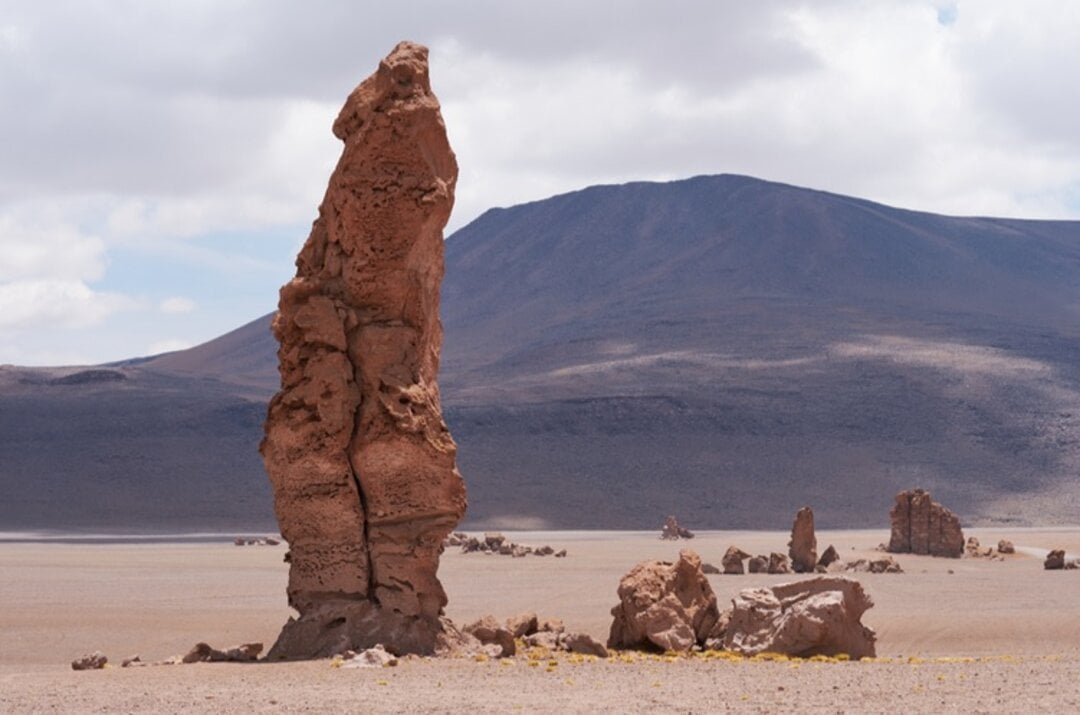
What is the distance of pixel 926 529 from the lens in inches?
1470

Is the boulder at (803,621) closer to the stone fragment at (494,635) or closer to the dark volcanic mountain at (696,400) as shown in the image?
the stone fragment at (494,635)

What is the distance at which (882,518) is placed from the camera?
216 feet

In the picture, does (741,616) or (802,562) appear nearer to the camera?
(741,616)

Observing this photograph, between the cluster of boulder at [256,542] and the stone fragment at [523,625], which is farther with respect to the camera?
the cluster of boulder at [256,542]

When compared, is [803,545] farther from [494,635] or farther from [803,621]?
[494,635]

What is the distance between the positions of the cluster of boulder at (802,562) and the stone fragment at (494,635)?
1495cm

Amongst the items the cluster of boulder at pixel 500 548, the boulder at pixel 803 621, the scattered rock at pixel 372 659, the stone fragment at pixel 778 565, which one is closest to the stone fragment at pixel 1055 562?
the stone fragment at pixel 778 565

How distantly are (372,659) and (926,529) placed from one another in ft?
84.1

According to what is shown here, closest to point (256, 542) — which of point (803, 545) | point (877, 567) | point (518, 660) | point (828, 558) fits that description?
point (828, 558)

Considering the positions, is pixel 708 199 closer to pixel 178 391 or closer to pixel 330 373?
pixel 178 391

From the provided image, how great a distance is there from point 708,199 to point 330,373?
134 meters

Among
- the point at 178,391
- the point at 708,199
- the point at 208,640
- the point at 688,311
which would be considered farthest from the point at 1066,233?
the point at 208,640

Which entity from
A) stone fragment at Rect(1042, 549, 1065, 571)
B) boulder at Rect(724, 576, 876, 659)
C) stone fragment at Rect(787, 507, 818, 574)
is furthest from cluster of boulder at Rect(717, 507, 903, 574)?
boulder at Rect(724, 576, 876, 659)

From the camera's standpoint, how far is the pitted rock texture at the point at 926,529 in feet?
122
